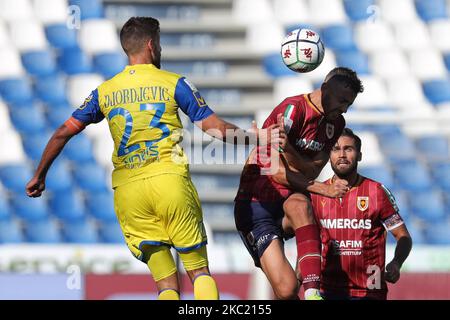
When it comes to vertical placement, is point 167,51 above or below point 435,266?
above

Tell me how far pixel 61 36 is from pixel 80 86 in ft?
3.95

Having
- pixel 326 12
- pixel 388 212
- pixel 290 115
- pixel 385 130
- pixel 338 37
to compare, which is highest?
pixel 326 12

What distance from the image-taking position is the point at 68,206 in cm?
1523

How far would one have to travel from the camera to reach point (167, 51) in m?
17.0

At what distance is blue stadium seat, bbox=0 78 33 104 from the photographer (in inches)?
640

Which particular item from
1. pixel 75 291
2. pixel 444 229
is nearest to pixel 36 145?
pixel 75 291

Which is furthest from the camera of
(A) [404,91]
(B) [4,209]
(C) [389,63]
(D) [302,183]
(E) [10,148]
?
(C) [389,63]

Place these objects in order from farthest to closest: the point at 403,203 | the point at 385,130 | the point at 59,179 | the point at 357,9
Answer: the point at 357,9, the point at 59,179, the point at 385,130, the point at 403,203

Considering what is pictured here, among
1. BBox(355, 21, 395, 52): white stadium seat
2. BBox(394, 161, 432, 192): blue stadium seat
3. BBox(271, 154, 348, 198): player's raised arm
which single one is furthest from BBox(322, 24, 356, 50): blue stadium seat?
BBox(271, 154, 348, 198): player's raised arm

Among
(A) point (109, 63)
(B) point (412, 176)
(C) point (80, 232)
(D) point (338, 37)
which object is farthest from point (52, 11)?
(B) point (412, 176)

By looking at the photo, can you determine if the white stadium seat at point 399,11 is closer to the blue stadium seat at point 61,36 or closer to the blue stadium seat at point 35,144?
the blue stadium seat at point 61,36

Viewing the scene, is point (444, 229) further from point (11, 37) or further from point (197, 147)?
point (11, 37)

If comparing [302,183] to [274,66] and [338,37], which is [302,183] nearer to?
[274,66]
